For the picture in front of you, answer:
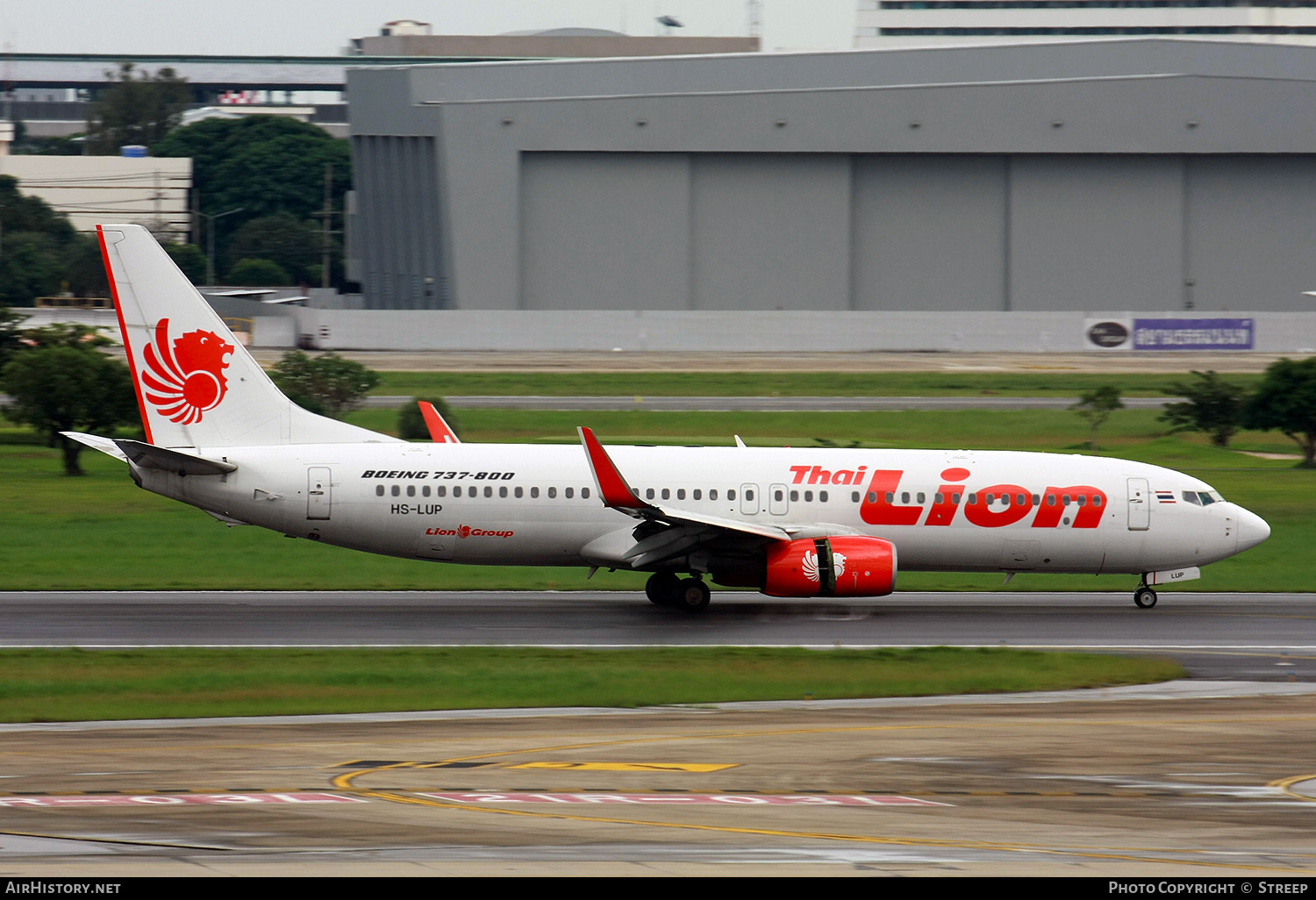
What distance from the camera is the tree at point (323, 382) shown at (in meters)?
56.9

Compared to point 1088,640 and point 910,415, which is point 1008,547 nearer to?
point 1088,640

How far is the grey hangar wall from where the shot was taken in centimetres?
9150

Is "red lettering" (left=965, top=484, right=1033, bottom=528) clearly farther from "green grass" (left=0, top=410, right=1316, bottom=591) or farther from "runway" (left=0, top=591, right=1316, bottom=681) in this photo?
"green grass" (left=0, top=410, right=1316, bottom=591)

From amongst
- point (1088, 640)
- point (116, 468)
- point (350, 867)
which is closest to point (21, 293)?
point (116, 468)

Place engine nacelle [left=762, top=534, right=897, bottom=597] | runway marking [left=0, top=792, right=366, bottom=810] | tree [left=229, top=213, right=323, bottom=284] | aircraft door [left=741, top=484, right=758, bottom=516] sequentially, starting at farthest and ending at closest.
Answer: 1. tree [left=229, top=213, right=323, bottom=284]
2. aircraft door [left=741, top=484, right=758, bottom=516]
3. engine nacelle [left=762, top=534, right=897, bottom=597]
4. runway marking [left=0, top=792, right=366, bottom=810]

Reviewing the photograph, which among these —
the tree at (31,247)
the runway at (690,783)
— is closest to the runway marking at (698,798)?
the runway at (690,783)

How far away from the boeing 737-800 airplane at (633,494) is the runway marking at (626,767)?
37.1 ft

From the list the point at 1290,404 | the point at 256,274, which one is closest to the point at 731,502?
the point at 1290,404

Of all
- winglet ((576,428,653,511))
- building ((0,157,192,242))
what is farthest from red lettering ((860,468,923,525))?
building ((0,157,192,242))

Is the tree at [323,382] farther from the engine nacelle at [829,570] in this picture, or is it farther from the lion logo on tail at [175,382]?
the engine nacelle at [829,570]

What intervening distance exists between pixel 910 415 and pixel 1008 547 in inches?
1252

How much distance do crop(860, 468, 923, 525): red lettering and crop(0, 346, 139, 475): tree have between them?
29715mm

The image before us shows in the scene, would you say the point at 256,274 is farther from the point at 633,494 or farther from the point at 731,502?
the point at 633,494

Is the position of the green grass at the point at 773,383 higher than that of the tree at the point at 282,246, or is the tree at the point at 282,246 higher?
the tree at the point at 282,246
